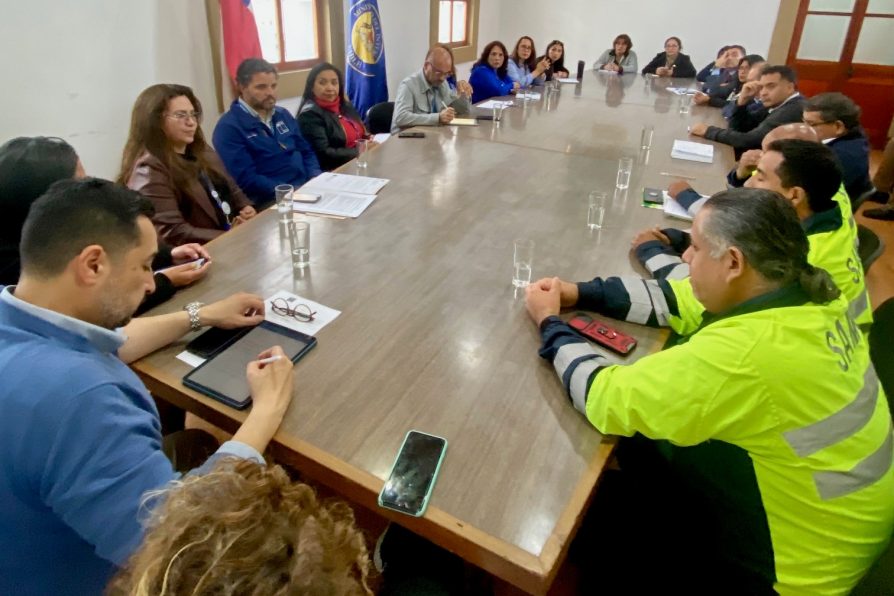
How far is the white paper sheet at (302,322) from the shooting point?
4.45ft

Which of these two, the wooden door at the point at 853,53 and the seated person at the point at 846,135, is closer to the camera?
the seated person at the point at 846,135

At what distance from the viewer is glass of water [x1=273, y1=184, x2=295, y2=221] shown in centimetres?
190

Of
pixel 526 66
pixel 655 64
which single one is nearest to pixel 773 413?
pixel 526 66

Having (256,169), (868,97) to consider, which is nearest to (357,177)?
(256,169)

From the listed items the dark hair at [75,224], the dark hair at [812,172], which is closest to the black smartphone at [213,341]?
the dark hair at [75,224]

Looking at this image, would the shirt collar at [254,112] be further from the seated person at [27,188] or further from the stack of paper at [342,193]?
the seated person at [27,188]

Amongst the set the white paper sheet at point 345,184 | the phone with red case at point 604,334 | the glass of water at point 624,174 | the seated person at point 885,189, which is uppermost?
the glass of water at point 624,174

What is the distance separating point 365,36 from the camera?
15.2 ft

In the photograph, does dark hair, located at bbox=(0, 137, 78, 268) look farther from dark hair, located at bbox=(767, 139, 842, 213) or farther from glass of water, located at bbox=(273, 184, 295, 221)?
dark hair, located at bbox=(767, 139, 842, 213)

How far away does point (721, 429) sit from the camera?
0.98 meters

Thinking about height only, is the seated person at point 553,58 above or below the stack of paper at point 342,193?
above

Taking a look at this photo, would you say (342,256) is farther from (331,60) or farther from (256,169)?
(331,60)

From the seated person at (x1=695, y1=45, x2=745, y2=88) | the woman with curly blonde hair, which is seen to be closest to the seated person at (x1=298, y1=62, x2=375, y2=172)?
the woman with curly blonde hair

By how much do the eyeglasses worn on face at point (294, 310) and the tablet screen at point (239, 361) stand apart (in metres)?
0.07
